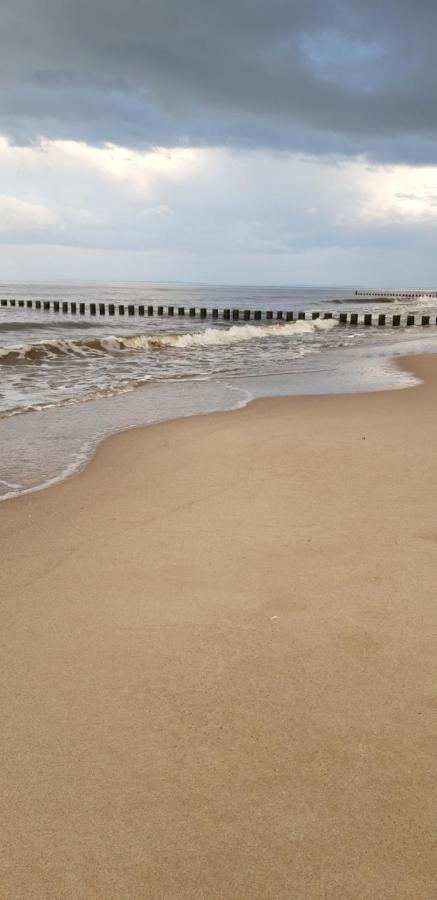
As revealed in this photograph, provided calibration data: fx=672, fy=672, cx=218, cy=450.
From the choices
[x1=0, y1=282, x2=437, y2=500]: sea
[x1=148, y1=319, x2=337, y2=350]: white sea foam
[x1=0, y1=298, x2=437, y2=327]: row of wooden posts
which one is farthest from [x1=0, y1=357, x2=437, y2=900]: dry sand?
[x1=0, y1=298, x2=437, y2=327]: row of wooden posts

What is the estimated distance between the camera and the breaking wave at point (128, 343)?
1603 centimetres

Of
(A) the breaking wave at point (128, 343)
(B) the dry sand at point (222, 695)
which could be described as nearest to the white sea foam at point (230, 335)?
(A) the breaking wave at point (128, 343)

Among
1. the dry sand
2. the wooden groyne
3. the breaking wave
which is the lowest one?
the dry sand

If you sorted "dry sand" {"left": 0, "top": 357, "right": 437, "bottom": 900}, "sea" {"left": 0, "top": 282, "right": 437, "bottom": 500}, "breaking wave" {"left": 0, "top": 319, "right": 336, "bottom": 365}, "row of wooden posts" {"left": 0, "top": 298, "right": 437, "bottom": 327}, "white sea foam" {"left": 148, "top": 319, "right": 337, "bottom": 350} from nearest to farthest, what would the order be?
"dry sand" {"left": 0, "top": 357, "right": 437, "bottom": 900} → "sea" {"left": 0, "top": 282, "right": 437, "bottom": 500} → "breaking wave" {"left": 0, "top": 319, "right": 336, "bottom": 365} → "white sea foam" {"left": 148, "top": 319, "right": 337, "bottom": 350} → "row of wooden posts" {"left": 0, "top": 298, "right": 437, "bottom": 327}

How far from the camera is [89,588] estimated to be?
3.14m

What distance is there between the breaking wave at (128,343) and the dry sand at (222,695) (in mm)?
12310

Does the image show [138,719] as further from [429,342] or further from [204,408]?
[429,342]

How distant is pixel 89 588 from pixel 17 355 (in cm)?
1363

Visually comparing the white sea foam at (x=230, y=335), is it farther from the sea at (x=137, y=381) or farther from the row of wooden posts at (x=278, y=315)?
the row of wooden posts at (x=278, y=315)

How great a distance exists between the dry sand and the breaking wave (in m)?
12.3

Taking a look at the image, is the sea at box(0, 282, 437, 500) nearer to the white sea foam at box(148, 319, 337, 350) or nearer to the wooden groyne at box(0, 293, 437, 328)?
the white sea foam at box(148, 319, 337, 350)

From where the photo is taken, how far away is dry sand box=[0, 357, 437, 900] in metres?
1.64

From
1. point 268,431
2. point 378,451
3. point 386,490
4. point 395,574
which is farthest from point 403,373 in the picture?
point 395,574

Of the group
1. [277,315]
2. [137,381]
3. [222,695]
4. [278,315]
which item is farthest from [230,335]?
[222,695]
